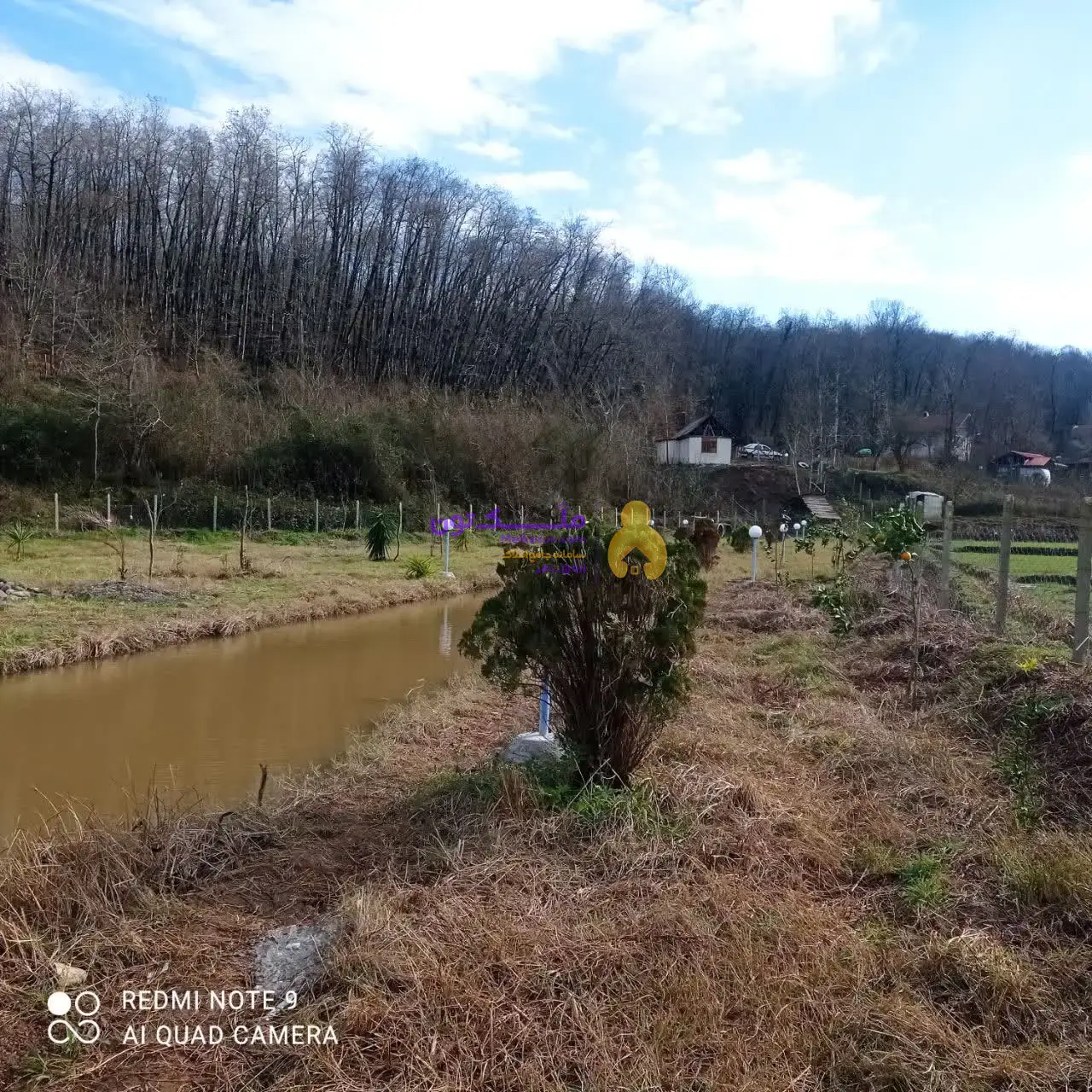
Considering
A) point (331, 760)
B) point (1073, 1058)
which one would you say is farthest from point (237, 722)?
point (1073, 1058)

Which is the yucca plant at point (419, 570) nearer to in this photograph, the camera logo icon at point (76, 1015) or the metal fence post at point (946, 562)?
the metal fence post at point (946, 562)

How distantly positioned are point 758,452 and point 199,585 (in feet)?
130

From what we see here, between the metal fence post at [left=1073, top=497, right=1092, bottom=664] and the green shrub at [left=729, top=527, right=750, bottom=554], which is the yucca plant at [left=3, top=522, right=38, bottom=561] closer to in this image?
the metal fence post at [left=1073, top=497, right=1092, bottom=664]

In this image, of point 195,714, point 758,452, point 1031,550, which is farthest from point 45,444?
point 758,452

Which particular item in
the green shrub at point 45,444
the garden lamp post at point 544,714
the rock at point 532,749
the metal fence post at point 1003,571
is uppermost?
the green shrub at point 45,444

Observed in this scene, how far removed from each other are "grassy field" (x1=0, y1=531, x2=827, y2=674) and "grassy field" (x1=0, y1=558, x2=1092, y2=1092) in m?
5.00

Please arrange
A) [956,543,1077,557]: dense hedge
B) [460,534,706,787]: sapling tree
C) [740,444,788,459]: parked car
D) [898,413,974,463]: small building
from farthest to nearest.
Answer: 1. [898,413,974,463]: small building
2. [740,444,788,459]: parked car
3. [956,543,1077,557]: dense hedge
4. [460,534,706,787]: sapling tree

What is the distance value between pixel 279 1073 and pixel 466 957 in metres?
0.63

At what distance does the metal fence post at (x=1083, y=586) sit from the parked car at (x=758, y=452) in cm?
4015

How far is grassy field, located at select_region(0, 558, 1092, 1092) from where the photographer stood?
2.21 meters

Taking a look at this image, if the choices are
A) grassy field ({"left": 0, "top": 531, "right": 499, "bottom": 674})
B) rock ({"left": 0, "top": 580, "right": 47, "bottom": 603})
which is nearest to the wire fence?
grassy field ({"left": 0, "top": 531, "right": 499, "bottom": 674})

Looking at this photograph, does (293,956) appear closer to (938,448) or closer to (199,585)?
(199,585)

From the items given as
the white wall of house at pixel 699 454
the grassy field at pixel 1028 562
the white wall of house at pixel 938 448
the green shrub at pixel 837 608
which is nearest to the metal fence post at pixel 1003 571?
the green shrub at pixel 837 608

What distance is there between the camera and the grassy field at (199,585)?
816 cm
